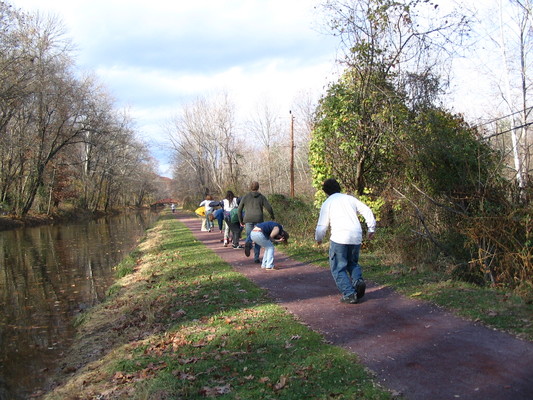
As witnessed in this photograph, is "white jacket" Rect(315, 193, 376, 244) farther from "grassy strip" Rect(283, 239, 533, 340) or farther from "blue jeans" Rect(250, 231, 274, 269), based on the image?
"blue jeans" Rect(250, 231, 274, 269)

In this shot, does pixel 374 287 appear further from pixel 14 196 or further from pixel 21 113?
pixel 14 196

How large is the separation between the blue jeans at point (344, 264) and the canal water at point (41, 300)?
427 centimetres

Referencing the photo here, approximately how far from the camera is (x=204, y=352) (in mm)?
5379

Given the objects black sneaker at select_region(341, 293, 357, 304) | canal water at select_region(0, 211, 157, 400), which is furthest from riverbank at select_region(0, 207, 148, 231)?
black sneaker at select_region(341, 293, 357, 304)

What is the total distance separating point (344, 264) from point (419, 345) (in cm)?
204

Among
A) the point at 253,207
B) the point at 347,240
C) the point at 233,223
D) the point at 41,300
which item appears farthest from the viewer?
the point at 233,223

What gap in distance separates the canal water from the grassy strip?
5.47m

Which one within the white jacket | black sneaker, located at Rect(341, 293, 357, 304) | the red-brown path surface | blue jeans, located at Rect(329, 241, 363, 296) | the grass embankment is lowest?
the grass embankment

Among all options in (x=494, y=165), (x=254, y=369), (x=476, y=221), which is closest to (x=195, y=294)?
(x=254, y=369)

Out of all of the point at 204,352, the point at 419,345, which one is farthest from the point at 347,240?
the point at 204,352

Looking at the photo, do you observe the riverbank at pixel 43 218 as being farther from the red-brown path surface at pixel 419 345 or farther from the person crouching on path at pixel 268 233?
the red-brown path surface at pixel 419 345

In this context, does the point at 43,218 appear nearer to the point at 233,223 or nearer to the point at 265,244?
the point at 233,223

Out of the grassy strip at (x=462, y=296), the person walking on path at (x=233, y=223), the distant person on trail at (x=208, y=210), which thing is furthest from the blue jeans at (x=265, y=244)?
the distant person on trail at (x=208, y=210)

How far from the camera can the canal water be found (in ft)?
21.3
